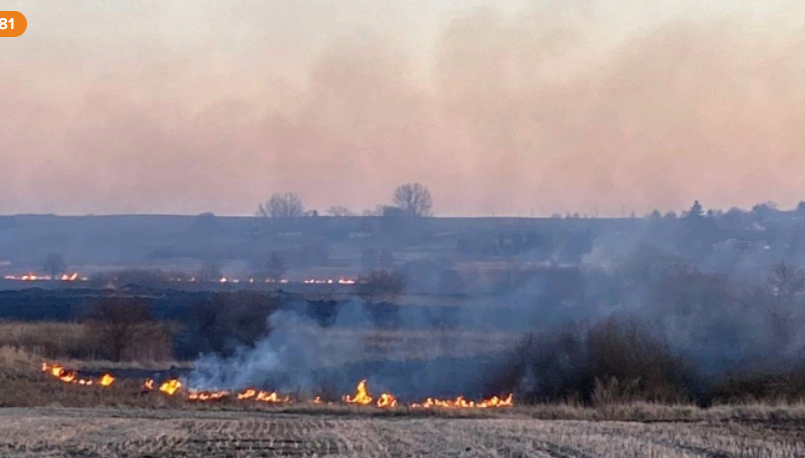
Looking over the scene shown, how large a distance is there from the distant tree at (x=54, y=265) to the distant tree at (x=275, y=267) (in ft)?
79.3

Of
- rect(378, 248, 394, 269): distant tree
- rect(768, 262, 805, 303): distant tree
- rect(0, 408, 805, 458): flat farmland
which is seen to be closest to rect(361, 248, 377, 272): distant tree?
rect(378, 248, 394, 269): distant tree

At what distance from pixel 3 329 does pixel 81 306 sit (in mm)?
11674

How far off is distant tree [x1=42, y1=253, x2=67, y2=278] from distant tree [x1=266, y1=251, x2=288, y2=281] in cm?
2417

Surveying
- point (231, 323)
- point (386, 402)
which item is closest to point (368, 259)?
point (231, 323)

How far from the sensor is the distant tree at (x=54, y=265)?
119644mm

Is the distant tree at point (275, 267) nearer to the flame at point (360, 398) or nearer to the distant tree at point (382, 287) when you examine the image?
the distant tree at point (382, 287)

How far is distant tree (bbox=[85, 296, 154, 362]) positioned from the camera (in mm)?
55125

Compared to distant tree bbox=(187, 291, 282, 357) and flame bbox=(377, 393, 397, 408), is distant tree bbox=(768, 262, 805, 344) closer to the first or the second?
flame bbox=(377, 393, 397, 408)

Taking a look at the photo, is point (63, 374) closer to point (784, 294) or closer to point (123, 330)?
point (123, 330)

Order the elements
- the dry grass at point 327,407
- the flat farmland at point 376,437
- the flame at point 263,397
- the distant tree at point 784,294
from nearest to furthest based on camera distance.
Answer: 1. the flat farmland at point 376,437
2. the dry grass at point 327,407
3. the flame at point 263,397
4. the distant tree at point 784,294

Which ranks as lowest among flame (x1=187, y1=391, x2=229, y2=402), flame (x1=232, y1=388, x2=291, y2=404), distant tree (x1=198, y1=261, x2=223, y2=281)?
flame (x1=232, y1=388, x2=291, y2=404)

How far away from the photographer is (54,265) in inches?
4759

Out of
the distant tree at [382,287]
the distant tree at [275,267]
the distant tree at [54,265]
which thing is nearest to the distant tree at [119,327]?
the distant tree at [382,287]

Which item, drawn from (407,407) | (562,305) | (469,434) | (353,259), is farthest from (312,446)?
(353,259)
